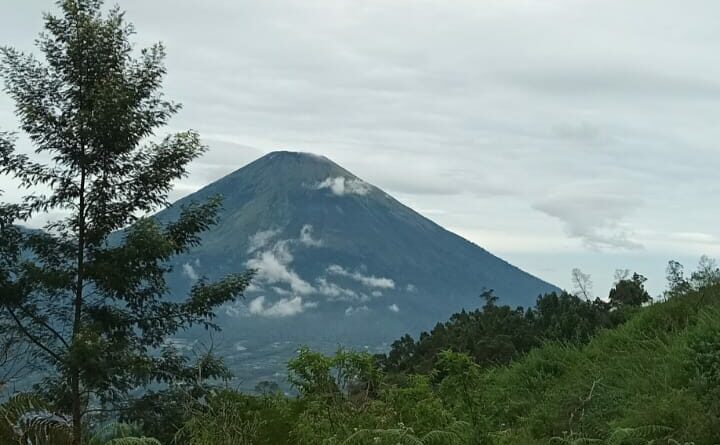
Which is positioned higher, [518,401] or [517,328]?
[517,328]

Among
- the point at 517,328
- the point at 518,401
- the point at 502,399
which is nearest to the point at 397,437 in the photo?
the point at 518,401

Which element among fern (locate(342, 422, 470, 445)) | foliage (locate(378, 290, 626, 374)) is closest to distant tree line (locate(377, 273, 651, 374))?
foliage (locate(378, 290, 626, 374))

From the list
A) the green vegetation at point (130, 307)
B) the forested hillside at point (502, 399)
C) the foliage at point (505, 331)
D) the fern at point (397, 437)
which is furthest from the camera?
the foliage at point (505, 331)

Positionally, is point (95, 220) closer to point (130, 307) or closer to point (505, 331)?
point (130, 307)

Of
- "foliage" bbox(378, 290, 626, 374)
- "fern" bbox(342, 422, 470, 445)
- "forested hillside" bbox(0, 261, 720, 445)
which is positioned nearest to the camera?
"fern" bbox(342, 422, 470, 445)

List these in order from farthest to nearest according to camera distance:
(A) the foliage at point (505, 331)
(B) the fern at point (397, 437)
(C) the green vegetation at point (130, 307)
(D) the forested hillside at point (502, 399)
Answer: (A) the foliage at point (505, 331)
(C) the green vegetation at point (130, 307)
(D) the forested hillside at point (502, 399)
(B) the fern at point (397, 437)

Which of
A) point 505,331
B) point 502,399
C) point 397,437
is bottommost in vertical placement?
point 502,399

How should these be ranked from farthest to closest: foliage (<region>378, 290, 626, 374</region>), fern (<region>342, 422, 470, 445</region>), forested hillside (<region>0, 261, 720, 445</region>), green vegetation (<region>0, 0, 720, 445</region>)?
1. foliage (<region>378, 290, 626, 374</region>)
2. green vegetation (<region>0, 0, 720, 445</region>)
3. forested hillside (<region>0, 261, 720, 445</region>)
4. fern (<region>342, 422, 470, 445</region>)

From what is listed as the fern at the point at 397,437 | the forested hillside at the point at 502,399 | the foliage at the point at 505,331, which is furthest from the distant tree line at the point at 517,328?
the fern at the point at 397,437

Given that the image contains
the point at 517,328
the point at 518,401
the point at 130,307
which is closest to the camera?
the point at 518,401

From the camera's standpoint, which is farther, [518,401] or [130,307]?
[130,307]

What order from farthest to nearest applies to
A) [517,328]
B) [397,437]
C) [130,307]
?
[517,328]
[130,307]
[397,437]

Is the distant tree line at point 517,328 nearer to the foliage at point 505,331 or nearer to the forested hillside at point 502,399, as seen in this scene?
the foliage at point 505,331

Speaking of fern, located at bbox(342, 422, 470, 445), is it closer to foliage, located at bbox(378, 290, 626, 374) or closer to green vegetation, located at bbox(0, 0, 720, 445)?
green vegetation, located at bbox(0, 0, 720, 445)
